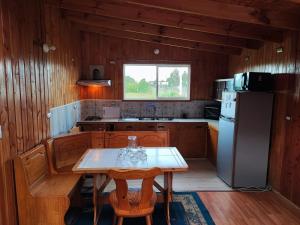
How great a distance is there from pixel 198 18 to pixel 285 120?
1.95 metres

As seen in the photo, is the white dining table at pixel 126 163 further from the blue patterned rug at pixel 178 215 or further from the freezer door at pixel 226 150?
the freezer door at pixel 226 150

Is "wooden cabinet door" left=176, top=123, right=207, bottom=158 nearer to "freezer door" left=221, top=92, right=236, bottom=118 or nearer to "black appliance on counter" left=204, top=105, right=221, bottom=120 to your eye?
"black appliance on counter" left=204, top=105, right=221, bottom=120

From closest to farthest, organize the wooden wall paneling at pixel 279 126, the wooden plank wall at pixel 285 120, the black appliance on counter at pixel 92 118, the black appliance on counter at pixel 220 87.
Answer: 1. the wooden plank wall at pixel 285 120
2. the wooden wall paneling at pixel 279 126
3. the black appliance on counter at pixel 220 87
4. the black appliance on counter at pixel 92 118

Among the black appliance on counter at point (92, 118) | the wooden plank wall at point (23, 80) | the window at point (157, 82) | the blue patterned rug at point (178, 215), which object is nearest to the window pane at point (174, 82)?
the window at point (157, 82)

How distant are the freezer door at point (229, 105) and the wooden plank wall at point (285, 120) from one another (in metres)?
0.62

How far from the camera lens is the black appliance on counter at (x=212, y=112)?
5447mm

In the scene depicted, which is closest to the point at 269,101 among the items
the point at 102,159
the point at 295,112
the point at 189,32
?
the point at 295,112

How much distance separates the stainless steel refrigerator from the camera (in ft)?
12.1

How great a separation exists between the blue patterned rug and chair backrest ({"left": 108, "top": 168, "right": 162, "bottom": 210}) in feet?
2.18

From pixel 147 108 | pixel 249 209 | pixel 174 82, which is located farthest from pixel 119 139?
pixel 174 82

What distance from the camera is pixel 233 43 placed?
4.41 m

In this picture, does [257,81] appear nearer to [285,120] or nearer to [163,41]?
[285,120]

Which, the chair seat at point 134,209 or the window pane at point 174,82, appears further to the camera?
the window pane at point 174,82

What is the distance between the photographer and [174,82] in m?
5.81
